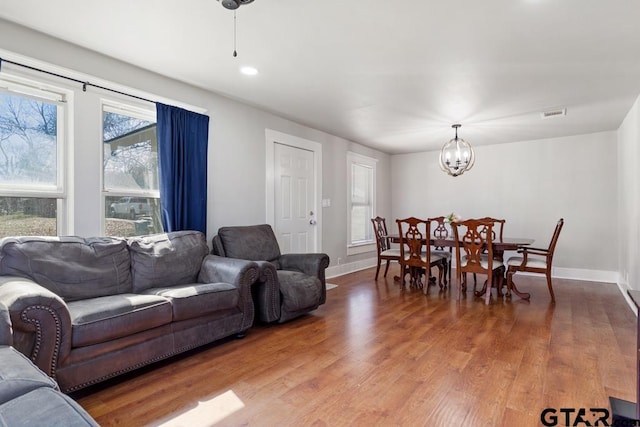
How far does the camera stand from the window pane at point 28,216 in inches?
96.6

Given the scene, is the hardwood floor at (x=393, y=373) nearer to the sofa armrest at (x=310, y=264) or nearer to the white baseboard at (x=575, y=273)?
the sofa armrest at (x=310, y=264)

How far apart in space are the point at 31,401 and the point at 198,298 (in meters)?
1.68

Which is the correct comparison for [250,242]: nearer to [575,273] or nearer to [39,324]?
[39,324]

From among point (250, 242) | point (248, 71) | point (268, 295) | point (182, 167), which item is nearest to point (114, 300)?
point (268, 295)

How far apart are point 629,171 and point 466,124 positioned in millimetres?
1956

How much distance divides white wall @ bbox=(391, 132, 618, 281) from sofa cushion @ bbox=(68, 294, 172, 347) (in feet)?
18.4

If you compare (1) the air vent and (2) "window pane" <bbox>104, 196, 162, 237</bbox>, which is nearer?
(2) "window pane" <bbox>104, 196, 162, 237</bbox>

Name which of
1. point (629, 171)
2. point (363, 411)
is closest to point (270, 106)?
point (363, 411)

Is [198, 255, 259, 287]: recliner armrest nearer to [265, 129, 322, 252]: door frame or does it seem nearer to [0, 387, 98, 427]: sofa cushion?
[265, 129, 322, 252]: door frame

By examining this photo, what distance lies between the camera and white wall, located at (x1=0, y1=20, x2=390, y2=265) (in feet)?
8.73

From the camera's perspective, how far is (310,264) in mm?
3701

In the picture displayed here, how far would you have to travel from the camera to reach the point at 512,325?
128 inches

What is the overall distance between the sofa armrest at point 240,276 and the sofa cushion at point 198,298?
72 millimetres

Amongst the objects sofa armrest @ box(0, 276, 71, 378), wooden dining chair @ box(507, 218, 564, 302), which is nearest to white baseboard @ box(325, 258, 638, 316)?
wooden dining chair @ box(507, 218, 564, 302)
